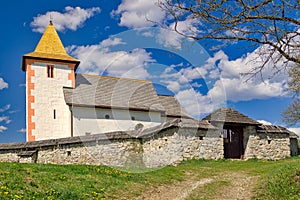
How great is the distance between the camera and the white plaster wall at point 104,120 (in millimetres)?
25094

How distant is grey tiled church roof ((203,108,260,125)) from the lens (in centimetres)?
1858

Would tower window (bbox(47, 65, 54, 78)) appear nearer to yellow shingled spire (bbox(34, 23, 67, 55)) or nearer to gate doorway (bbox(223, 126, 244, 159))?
yellow shingled spire (bbox(34, 23, 67, 55))

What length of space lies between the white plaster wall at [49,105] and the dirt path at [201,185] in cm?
1527

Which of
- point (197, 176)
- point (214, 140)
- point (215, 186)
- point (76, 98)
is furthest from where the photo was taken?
point (76, 98)

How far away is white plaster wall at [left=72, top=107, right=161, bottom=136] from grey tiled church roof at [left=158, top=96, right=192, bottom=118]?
2.07m

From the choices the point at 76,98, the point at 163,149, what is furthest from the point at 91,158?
the point at 76,98

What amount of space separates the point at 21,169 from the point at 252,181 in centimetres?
737

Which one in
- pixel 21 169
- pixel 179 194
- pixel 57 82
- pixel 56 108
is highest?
pixel 57 82

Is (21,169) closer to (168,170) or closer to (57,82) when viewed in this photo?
(168,170)

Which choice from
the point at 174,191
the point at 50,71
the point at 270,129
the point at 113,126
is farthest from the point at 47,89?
the point at 174,191

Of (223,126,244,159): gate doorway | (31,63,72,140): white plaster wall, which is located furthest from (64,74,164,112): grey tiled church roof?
(223,126,244,159): gate doorway

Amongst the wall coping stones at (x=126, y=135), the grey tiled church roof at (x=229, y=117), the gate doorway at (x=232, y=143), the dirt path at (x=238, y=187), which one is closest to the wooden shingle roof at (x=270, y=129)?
the grey tiled church roof at (x=229, y=117)

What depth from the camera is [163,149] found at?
1617cm

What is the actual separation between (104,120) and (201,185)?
15.7 m
